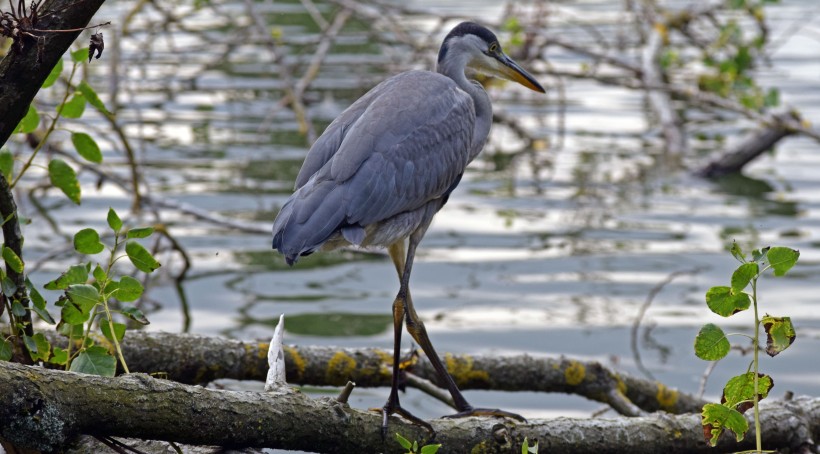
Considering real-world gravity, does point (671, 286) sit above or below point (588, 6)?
below

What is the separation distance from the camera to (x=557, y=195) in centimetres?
887

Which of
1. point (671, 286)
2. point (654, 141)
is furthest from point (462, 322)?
point (654, 141)

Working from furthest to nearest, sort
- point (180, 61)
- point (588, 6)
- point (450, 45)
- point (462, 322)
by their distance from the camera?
point (588, 6)
point (180, 61)
point (462, 322)
point (450, 45)

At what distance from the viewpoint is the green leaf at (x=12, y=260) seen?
10.1 ft

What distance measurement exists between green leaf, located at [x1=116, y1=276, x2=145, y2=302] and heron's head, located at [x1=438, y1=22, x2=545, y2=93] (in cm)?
203

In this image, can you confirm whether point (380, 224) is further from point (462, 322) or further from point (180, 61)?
point (180, 61)

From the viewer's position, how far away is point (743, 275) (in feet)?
9.41

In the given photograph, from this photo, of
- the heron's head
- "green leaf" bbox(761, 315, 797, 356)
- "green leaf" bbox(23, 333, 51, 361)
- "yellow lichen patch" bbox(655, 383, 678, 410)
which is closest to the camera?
"green leaf" bbox(761, 315, 797, 356)

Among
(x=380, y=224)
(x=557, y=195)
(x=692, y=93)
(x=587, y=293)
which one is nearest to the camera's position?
(x=380, y=224)

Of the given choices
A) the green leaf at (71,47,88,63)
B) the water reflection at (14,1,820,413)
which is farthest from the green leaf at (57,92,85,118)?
the water reflection at (14,1,820,413)

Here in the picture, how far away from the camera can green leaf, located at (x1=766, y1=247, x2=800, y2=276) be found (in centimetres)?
286

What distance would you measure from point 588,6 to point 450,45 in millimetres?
10524

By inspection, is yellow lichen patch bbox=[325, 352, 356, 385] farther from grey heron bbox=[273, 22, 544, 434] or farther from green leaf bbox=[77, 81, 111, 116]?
green leaf bbox=[77, 81, 111, 116]

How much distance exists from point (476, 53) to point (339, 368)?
1.51 m
